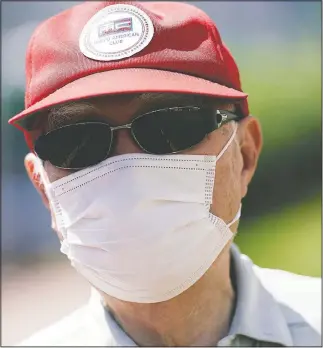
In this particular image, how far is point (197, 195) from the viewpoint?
183 centimetres

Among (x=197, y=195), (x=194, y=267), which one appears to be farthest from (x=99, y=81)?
(x=194, y=267)

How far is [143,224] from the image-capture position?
67.9 inches

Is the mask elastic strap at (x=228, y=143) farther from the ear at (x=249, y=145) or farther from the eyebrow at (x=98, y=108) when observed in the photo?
the eyebrow at (x=98, y=108)

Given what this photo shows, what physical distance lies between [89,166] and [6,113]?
9.62 feet

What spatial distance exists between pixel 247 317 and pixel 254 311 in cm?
4

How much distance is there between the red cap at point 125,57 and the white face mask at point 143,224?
0.23m

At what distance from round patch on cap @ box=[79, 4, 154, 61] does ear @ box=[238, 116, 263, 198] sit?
1.57 ft

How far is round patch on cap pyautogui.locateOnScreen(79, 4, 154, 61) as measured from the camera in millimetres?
1820

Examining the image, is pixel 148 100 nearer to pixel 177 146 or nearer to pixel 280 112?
pixel 177 146

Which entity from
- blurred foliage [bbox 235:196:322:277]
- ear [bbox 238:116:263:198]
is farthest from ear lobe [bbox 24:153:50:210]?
blurred foliage [bbox 235:196:322:277]

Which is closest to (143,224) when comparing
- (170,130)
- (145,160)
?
Answer: (145,160)

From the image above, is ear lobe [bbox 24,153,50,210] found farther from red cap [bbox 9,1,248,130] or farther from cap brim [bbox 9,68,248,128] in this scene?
cap brim [bbox 9,68,248,128]

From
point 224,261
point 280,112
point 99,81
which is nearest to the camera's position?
point 99,81

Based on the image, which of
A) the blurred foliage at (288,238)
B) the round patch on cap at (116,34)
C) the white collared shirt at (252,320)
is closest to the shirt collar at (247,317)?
the white collared shirt at (252,320)
